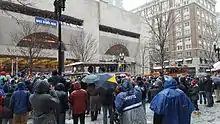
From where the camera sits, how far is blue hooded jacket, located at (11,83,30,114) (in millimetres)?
7873

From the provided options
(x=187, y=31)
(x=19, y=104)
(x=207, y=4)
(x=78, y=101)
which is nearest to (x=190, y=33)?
(x=187, y=31)

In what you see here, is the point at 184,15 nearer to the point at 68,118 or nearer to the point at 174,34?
the point at 174,34

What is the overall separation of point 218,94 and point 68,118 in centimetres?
1016

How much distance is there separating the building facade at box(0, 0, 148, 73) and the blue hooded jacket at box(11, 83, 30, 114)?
21391 mm

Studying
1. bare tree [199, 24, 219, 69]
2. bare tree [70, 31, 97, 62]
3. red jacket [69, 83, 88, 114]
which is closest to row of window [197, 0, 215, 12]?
bare tree [199, 24, 219, 69]

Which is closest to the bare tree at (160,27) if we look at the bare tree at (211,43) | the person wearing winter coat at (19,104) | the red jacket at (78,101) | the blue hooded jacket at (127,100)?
the bare tree at (211,43)

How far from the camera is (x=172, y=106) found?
15.4 ft

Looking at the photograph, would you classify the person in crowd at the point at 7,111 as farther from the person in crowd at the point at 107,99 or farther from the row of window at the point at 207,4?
the row of window at the point at 207,4

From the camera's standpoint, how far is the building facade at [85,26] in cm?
3397

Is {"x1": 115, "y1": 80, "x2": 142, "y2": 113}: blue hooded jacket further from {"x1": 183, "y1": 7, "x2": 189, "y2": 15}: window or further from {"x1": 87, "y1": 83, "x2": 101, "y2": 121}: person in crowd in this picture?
{"x1": 183, "y1": 7, "x2": 189, "y2": 15}: window

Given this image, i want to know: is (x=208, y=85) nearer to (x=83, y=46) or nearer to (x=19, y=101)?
(x=19, y=101)

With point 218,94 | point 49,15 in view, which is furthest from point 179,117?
point 49,15

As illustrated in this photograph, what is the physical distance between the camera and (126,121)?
6.07m

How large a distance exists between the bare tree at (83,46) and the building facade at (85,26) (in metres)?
0.57
